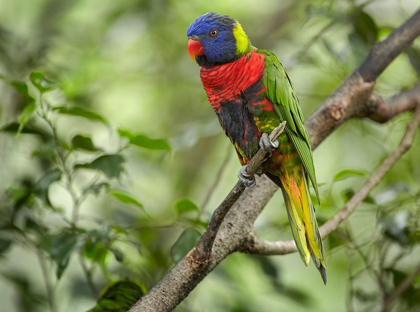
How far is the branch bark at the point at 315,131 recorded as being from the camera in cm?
141

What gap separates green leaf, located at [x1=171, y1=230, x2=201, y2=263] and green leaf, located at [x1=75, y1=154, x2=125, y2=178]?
344 mm

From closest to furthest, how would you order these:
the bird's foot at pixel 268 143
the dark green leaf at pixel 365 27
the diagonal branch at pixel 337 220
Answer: the bird's foot at pixel 268 143, the diagonal branch at pixel 337 220, the dark green leaf at pixel 365 27

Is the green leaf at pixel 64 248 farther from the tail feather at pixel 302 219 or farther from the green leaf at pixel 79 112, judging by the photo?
the tail feather at pixel 302 219

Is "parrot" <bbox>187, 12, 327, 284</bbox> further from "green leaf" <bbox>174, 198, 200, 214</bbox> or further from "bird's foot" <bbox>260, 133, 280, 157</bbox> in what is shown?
"green leaf" <bbox>174, 198, 200, 214</bbox>

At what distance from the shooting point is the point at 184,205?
5.69 ft

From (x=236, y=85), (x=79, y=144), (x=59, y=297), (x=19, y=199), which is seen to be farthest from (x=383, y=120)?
(x=59, y=297)

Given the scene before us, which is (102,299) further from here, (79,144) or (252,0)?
(252,0)

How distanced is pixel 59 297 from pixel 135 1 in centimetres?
227

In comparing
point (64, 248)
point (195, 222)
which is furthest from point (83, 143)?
point (195, 222)

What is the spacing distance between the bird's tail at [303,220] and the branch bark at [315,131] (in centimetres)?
11

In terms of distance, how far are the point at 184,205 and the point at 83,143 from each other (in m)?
0.46

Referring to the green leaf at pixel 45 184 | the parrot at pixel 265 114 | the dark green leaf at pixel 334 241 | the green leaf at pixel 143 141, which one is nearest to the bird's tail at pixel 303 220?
the parrot at pixel 265 114

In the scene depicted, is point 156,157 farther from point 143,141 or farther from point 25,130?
point 143,141

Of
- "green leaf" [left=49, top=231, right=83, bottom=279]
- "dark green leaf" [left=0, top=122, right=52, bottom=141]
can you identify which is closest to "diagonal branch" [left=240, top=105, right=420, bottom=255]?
"green leaf" [left=49, top=231, right=83, bottom=279]
